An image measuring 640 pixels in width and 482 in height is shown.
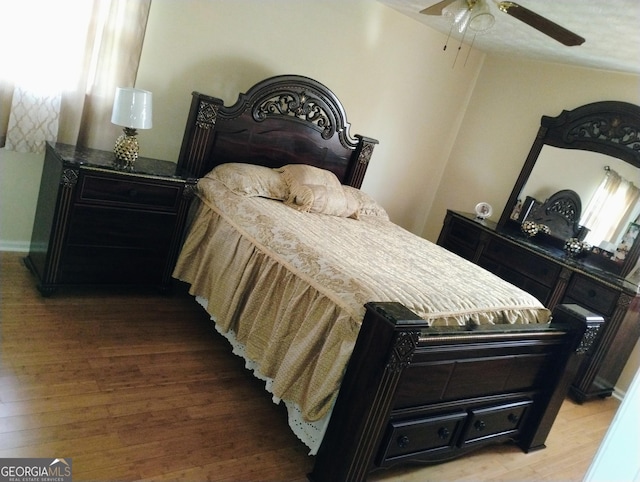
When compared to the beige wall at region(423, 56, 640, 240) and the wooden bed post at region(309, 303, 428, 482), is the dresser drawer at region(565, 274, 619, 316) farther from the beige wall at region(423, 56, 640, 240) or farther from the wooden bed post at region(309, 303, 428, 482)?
the wooden bed post at region(309, 303, 428, 482)

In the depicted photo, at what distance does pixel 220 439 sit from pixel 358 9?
310cm

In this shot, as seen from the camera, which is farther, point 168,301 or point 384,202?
point 384,202

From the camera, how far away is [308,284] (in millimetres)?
2105

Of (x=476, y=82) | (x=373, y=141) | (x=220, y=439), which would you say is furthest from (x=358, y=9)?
(x=220, y=439)

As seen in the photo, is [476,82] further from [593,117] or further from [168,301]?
[168,301]

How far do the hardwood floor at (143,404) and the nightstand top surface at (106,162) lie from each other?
29.6 inches

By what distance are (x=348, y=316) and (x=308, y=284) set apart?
0.30m

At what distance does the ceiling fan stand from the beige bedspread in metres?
1.20

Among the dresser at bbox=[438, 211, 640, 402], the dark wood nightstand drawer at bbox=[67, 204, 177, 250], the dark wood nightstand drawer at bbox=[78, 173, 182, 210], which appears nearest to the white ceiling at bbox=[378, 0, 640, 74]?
the dresser at bbox=[438, 211, 640, 402]

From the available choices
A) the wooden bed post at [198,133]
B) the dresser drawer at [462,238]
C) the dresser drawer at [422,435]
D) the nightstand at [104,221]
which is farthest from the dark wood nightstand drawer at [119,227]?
the dresser drawer at [462,238]

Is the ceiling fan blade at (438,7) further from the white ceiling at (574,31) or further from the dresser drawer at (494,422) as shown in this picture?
the dresser drawer at (494,422)

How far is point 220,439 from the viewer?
200cm

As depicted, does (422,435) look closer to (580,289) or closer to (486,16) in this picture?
(486,16)

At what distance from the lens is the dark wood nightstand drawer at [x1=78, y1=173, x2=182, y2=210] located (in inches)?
101
